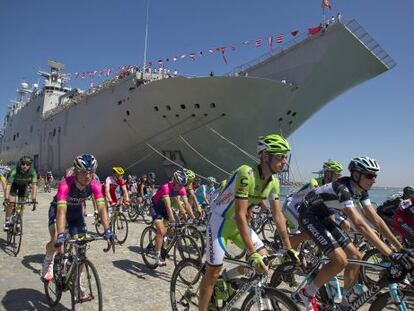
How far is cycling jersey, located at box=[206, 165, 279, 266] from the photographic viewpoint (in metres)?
3.50

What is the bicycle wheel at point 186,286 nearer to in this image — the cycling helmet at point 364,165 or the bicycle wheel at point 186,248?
the bicycle wheel at point 186,248

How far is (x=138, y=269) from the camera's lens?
270 inches

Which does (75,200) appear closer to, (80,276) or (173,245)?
(80,276)

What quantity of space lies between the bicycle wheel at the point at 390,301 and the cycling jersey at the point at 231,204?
1.22m

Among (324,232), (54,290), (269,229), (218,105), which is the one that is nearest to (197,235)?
(54,290)

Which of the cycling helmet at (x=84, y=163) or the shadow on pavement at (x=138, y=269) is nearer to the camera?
the cycling helmet at (x=84, y=163)

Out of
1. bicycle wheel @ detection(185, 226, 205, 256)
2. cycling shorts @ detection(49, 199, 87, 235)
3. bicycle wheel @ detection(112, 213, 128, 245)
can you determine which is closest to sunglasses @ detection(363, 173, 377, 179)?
bicycle wheel @ detection(185, 226, 205, 256)

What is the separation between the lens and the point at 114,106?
3203cm

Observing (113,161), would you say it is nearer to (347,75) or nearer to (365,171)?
(347,75)

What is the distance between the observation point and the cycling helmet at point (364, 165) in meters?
3.99

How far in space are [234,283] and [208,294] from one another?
0.31 m

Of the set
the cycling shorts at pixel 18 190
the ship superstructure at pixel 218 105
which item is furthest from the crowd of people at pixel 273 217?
the ship superstructure at pixel 218 105

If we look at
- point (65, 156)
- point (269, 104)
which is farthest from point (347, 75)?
point (65, 156)

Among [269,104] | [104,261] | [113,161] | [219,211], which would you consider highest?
[269,104]
